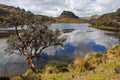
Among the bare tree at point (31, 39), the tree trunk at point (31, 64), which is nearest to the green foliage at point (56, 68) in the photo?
the tree trunk at point (31, 64)

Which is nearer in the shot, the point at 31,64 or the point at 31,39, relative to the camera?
the point at 31,64

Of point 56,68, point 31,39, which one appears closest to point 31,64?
point 31,39

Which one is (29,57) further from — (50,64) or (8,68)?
(8,68)

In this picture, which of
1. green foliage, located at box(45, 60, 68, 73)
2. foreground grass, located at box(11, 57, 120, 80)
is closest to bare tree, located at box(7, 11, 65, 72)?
green foliage, located at box(45, 60, 68, 73)

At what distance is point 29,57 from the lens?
4275cm

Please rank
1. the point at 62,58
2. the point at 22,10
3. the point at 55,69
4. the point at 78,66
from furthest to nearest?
the point at 62,58 → the point at 22,10 → the point at 55,69 → the point at 78,66

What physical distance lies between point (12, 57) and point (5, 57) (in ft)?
5.68

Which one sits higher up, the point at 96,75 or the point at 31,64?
the point at 96,75

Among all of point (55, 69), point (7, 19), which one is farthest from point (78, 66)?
point (7, 19)

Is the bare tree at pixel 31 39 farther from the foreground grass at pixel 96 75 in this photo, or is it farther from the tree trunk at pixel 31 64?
the foreground grass at pixel 96 75

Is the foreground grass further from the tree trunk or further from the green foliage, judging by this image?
the tree trunk

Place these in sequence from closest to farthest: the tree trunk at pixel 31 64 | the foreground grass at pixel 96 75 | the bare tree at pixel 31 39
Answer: the foreground grass at pixel 96 75 < the tree trunk at pixel 31 64 < the bare tree at pixel 31 39

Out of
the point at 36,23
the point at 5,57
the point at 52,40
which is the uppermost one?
the point at 36,23

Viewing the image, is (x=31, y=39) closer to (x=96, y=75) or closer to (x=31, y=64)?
(x=31, y=64)
